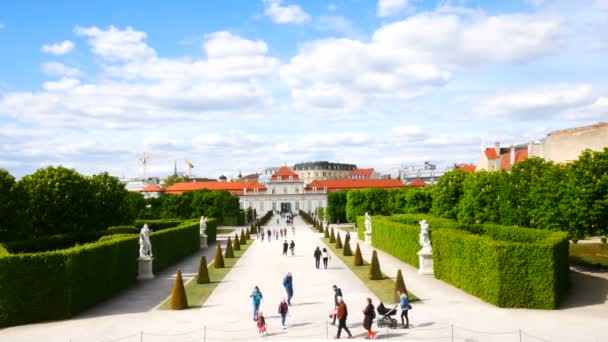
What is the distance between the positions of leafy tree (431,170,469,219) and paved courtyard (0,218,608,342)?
24.0 meters

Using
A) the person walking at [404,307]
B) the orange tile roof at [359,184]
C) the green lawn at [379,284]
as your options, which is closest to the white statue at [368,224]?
the green lawn at [379,284]

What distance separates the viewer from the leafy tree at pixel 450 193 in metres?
50.9

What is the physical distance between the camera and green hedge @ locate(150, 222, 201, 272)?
110 ft

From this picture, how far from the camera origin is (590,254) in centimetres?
3397

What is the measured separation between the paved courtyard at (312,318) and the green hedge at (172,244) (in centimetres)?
582

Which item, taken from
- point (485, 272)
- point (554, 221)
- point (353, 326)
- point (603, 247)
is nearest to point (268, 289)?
point (353, 326)

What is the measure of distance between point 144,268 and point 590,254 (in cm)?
2863

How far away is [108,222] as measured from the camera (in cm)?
4706

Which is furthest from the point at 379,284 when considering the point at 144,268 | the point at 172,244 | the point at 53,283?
the point at 172,244

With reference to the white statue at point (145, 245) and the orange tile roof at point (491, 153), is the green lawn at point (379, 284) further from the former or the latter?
the orange tile roof at point (491, 153)

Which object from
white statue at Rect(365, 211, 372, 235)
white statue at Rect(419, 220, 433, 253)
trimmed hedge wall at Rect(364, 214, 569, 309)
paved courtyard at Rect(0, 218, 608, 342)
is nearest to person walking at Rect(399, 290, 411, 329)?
paved courtyard at Rect(0, 218, 608, 342)

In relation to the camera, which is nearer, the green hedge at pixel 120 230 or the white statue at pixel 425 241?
the white statue at pixel 425 241

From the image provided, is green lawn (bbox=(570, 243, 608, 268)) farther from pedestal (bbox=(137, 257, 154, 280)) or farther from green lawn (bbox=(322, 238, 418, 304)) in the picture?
pedestal (bbox=(137, 257, 154, 280))

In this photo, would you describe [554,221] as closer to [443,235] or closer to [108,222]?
[443,235]
